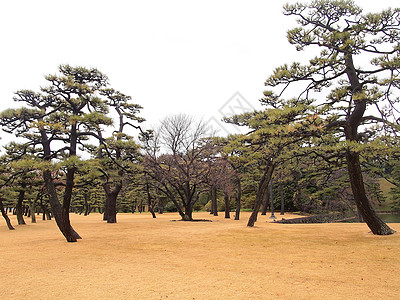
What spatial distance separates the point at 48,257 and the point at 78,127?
15.2 feet

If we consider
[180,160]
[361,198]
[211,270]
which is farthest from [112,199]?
[361,198]

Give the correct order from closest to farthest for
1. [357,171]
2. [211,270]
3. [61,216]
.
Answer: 1. [211,270]
2. [357,171]
3. [61,216]

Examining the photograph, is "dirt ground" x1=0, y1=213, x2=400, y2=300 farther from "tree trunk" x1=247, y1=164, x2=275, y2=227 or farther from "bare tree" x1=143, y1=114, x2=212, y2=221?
"bare tree" x1=143, y1=114, x2=212, y2=221

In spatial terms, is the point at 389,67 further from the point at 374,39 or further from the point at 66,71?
the point at 66,71

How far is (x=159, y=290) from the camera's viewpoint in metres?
3.51

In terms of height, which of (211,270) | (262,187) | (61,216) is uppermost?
(262,187)

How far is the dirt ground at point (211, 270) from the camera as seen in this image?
3.40 m

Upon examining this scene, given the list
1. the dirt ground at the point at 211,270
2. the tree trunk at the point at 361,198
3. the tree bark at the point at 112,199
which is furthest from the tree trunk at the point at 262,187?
the tree bark at the point at 112,199

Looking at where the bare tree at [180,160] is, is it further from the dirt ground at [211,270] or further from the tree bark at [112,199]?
the dirt ground at [211,270]

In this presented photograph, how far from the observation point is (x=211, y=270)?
176 inches

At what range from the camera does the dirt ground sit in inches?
134

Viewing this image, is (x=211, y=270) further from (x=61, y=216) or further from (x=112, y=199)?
(x=112, y=199)

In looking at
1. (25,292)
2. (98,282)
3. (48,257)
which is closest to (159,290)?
(98,282)

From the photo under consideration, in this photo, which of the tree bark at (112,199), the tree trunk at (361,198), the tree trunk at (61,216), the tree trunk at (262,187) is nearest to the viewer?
the tree trunk at (361,198)
